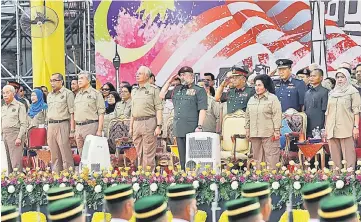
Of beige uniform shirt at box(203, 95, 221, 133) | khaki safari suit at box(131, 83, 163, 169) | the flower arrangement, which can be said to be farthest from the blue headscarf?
the flower arrangement

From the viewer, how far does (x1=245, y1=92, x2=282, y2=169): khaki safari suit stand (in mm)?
7680

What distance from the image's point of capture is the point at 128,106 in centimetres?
944

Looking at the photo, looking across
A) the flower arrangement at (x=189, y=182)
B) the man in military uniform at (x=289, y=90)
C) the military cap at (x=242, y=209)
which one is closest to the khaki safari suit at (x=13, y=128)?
the flower arrangement at (x=189, y=182)

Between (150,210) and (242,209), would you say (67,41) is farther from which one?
(242,209)

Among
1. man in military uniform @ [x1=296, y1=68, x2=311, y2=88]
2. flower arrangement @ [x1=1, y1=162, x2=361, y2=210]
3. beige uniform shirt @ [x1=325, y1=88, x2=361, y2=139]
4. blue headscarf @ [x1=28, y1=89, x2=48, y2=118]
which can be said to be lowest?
flower arrangement @ [x1=1, y1=162, x2=361, y2=210]

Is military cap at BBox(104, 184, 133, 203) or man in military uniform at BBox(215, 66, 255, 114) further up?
man in military uniform at BBox(215, 66, 255, 114)

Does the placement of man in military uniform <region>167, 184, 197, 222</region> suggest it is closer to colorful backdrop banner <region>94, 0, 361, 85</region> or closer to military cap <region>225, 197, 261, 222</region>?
military cap <region>225, 197, 261, 222</region>

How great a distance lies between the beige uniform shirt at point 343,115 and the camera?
24.7 feet

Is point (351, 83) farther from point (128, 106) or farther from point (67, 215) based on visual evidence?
point (67, 215)

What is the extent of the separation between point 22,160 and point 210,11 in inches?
154

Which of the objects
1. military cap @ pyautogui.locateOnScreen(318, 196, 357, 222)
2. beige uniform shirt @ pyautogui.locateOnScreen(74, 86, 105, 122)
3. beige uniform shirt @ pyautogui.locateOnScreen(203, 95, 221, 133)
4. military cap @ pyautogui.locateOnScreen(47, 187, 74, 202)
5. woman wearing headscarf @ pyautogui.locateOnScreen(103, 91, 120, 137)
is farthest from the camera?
woman wearing headscarf @ pyautogui.locateOnScreen(103, 91, 120, 137)

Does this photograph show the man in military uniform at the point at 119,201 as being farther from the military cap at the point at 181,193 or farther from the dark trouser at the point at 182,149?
the dark trouser at the point at 182,149

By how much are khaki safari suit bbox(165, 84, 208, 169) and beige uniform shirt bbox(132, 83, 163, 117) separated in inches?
11.9

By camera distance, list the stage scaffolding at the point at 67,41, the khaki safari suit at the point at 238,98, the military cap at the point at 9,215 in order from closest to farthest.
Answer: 1. the military cap at the point at 9,215
2. the khaki safari suit at the point at 238,98
3. the stage scaffolding at the point at 67,41
